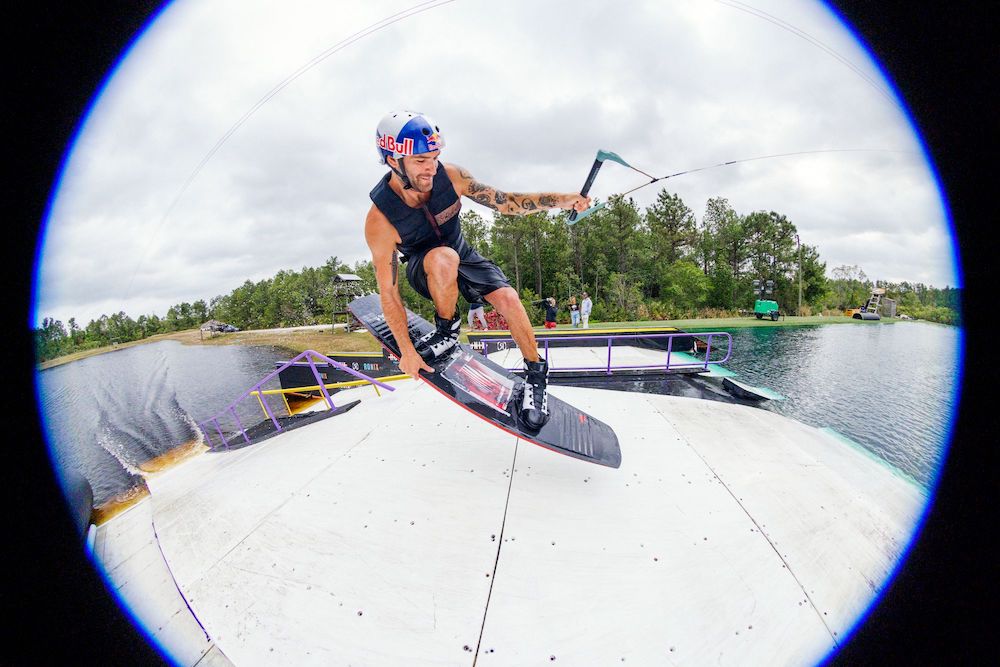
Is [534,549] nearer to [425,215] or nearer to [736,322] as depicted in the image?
[425,215]

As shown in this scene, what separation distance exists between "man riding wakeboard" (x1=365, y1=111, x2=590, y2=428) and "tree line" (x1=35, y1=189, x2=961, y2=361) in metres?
0.73

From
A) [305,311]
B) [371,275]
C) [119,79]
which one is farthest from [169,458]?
[119,79]

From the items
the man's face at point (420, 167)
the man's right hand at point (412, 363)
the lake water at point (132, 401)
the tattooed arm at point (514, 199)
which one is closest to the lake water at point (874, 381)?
the tattooed arm at point (514, 199)

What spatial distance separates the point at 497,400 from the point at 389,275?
5.05 ft

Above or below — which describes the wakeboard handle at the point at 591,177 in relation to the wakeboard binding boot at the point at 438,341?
above

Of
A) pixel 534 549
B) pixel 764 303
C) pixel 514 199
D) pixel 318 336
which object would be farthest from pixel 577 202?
pixel 764 303

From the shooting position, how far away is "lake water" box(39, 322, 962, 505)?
274cm

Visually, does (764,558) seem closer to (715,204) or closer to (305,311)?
(715,204)

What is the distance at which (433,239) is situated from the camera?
2.64m

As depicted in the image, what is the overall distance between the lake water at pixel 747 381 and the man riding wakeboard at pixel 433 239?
227 cm

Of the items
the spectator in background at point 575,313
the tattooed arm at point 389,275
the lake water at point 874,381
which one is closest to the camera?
the tattooed arm at point 389,275

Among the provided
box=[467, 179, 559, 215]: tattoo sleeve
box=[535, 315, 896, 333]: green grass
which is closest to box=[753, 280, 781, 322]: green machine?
box=[535, 315, 896, 333]: green grass

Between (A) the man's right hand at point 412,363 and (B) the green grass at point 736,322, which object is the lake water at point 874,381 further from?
(A) the man's right hand at point 412,363

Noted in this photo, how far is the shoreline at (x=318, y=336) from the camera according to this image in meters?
3.13
